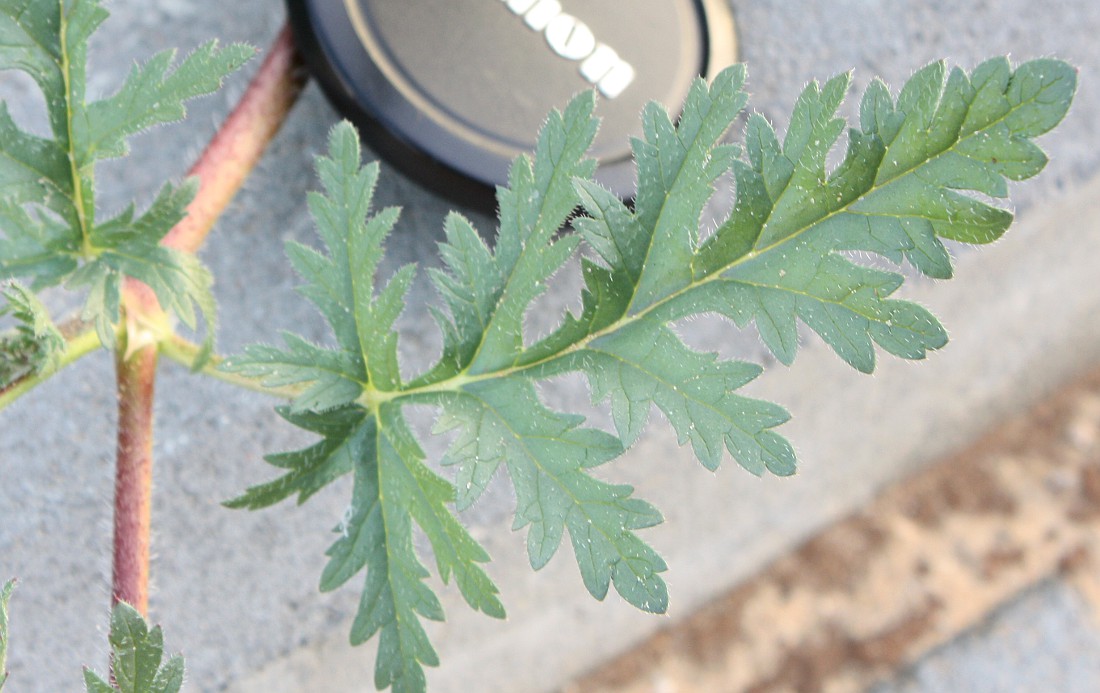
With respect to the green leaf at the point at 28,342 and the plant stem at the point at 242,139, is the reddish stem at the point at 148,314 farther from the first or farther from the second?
the green leaf at the point at 28,342

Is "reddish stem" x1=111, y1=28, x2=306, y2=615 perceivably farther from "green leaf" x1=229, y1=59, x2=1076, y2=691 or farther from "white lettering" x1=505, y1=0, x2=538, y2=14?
"white lettering" x1=505, y1=0, x2=538, y2=14

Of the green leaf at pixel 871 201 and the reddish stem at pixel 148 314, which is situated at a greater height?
the green leaf at pixel 871 201

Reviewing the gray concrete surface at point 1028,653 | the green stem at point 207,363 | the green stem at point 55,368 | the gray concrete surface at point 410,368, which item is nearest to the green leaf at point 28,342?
the green stem at point 55,368

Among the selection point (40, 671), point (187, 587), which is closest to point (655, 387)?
point (187, 587)

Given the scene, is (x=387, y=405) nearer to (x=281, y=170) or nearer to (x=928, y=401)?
(x=281, y=170)

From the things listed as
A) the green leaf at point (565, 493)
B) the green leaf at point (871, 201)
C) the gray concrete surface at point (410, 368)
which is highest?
the green leaf at point (871, 201)

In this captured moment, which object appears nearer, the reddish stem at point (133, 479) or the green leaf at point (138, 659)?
the green leaf at point (138, 659)

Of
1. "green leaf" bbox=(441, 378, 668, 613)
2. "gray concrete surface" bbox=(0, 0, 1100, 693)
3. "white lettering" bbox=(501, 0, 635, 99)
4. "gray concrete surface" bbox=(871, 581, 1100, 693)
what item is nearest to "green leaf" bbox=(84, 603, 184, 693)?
"green leaf" bbox=(441, 378, 668, 613)

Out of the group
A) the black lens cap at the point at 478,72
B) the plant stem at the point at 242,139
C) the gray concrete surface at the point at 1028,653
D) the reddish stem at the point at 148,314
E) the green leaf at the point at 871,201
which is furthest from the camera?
the gray concrete surface at the point at 1028,653

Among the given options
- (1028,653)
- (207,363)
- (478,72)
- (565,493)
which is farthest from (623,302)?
(1028,653)
